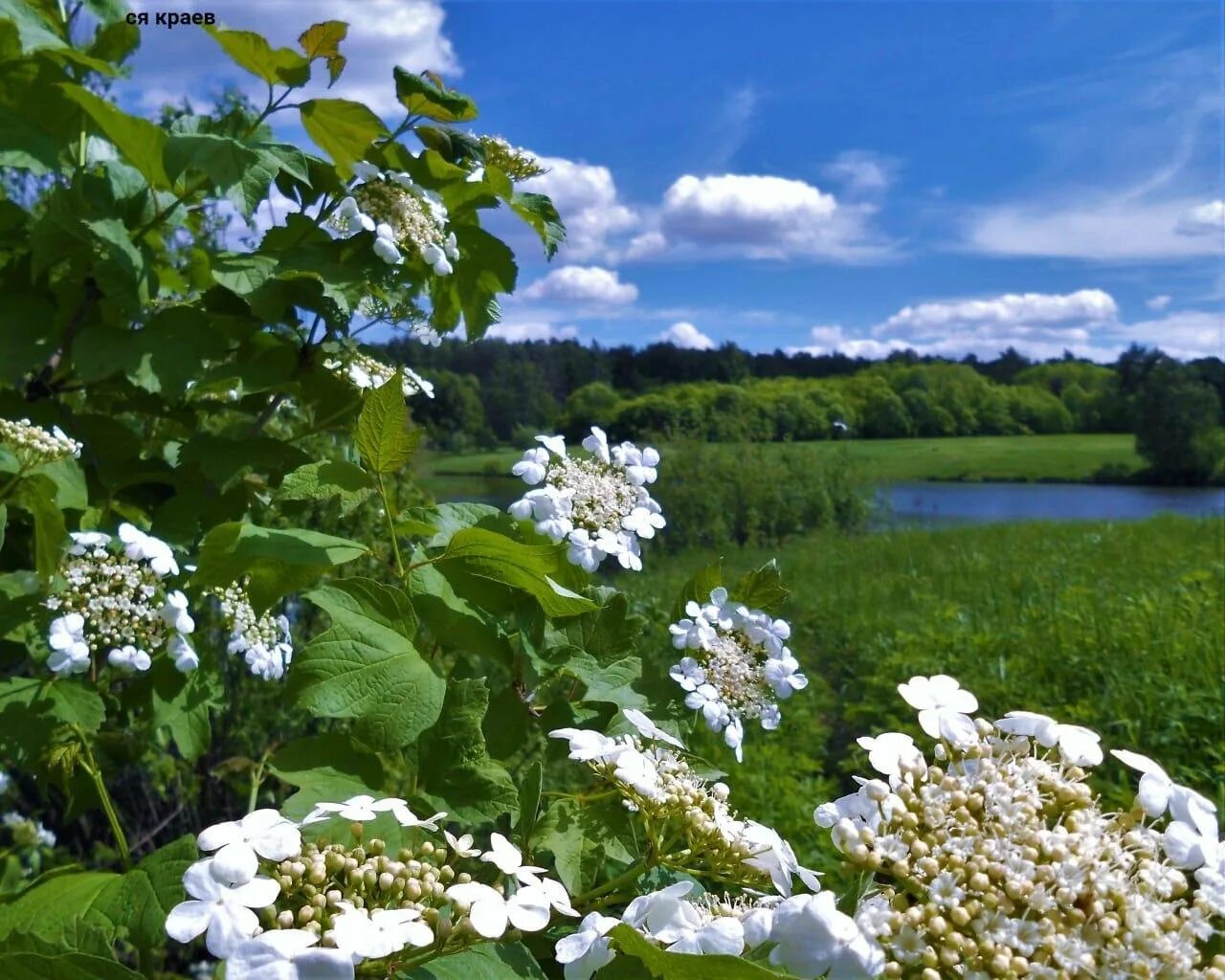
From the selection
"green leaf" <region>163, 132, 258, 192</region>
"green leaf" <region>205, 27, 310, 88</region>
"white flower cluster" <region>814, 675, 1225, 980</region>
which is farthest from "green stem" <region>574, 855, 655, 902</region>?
"green leaf" <region>205, 27, 310, 88</region>

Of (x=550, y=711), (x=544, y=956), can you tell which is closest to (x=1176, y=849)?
(x=544, y=956)

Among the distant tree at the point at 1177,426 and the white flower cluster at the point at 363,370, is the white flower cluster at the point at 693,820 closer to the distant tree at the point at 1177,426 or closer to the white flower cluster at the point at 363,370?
the white flower cluster at the point at 363,370

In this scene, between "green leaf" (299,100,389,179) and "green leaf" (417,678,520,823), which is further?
"green leaf" (299,100,389,179)

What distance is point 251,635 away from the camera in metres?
1.77

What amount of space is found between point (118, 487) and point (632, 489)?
1086 mm

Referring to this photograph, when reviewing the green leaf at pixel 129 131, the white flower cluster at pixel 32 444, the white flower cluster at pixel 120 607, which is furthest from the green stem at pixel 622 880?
the green leaf at pixel 129 131

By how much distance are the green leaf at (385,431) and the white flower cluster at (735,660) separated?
502 millimetres

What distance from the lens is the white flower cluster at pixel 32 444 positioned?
60.7 inches

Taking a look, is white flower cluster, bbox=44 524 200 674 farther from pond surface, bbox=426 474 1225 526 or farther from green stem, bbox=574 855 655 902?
pond surface, bbox=426 474 1225 526

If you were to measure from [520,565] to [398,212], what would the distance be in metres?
0.84

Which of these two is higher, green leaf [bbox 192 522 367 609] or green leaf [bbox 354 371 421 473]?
green leaf [bbox 354 371 421 473]

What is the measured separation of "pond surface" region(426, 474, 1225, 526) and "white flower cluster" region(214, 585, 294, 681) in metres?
12.7

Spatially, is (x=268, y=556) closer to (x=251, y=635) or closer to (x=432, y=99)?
(x=251, y=635)

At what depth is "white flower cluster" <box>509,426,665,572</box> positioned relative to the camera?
141 cm
